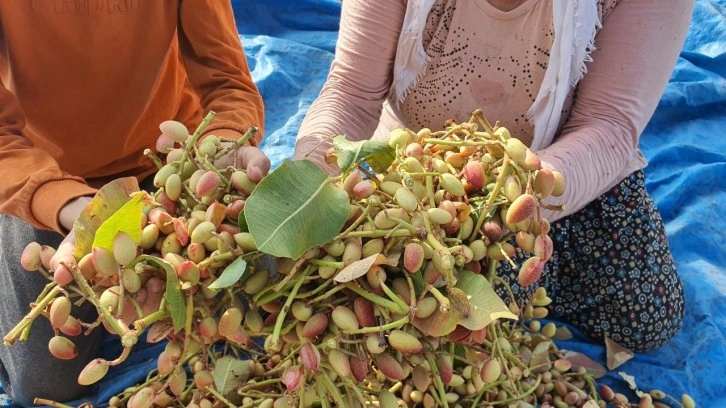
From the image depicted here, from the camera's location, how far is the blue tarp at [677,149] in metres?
0.88

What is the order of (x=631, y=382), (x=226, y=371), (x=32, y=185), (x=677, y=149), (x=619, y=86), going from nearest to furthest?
1. (x=226, y=371)
2. (x=32, y=185)
3. (x=619, y=86)
4. (x=631, y=382)
5. (x=677, y=149)

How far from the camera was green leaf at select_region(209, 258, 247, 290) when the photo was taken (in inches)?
13.1

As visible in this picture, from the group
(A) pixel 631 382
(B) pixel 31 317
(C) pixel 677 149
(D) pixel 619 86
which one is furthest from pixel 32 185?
(C) pixel 677 149

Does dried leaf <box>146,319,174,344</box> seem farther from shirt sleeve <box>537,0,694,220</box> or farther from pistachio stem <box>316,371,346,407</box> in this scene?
shirt sleeve <box>537,0,694,220</box>

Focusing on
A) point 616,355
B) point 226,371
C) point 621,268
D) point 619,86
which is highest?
point 619,86

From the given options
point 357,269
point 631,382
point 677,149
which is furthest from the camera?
point 677,149

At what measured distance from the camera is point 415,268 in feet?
1.13

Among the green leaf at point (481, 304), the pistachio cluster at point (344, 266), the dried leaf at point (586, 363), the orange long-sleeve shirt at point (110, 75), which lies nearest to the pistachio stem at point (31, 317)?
the pistachio cluster at point (344, 266)

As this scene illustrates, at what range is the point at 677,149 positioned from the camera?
4.15ft

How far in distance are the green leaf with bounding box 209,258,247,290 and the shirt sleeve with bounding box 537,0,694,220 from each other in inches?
16.6

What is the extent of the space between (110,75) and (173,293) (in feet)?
1.74

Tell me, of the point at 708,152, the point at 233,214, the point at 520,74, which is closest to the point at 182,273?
the point at 233,214

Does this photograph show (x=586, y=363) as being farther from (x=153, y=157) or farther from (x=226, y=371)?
(x=153, y=157)

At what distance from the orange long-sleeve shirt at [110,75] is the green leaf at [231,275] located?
38cm
